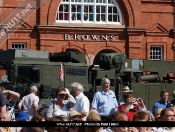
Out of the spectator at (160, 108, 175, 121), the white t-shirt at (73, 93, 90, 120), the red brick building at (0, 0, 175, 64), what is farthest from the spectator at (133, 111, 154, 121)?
the red brick building at (0, 0, 175, 64)

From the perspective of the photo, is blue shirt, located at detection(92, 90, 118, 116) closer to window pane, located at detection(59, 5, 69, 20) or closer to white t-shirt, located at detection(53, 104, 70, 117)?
white t-shirt, located at detection(53, 104, 70, 117)

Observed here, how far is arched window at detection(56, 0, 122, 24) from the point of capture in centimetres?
3697

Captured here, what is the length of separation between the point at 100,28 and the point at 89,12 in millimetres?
1294

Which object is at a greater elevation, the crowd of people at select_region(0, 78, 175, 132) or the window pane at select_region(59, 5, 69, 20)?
the window pane at select_region(59, 5, 69, 20)

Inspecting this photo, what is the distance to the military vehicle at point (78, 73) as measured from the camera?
20.4 metres

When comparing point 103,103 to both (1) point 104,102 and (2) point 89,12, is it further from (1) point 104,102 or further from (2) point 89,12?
(2) point 89,12

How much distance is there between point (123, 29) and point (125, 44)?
1.01 metres

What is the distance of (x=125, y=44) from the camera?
124 feet

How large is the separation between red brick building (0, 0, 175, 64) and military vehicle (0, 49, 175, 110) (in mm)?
11461

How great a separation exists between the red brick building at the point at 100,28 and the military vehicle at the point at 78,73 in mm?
11461

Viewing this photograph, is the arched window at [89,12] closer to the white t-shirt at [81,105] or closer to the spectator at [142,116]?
the white t-shirt at [81,105]

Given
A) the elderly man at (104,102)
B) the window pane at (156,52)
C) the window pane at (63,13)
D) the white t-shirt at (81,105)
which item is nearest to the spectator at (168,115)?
the white t-shirt at (81,105)

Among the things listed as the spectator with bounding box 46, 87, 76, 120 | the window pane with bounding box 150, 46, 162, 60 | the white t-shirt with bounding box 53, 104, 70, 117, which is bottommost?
the white t-shirt with bounding box 53, 104, 70, 117

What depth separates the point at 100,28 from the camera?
122 feet
